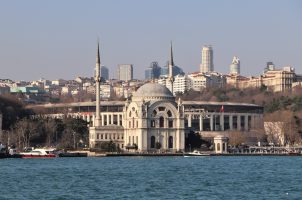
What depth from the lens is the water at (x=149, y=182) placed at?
4616 cm

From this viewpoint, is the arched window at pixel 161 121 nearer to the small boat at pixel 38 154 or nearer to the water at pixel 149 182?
the small boat at pixel 38 154

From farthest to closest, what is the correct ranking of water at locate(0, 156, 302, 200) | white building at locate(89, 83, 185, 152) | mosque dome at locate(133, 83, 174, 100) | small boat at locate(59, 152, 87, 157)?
mosque dome at locate(133, 83, 174, 100) < white building at locate(89, 83, 185, 152) < small boat at locate(59, 152, 87, 157) < water at locate(0, 156, 302, 200)

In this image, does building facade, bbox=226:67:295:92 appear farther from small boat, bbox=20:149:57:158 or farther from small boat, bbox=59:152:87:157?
small boat, bbox=20:149:57:158

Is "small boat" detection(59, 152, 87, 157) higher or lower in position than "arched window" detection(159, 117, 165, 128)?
lower

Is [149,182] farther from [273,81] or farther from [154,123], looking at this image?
[273,81]

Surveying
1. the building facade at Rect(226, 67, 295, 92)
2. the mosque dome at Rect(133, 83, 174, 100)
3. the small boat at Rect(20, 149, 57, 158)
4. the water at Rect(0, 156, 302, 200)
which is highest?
the building facade at Rect(226, 67, 295, 92)

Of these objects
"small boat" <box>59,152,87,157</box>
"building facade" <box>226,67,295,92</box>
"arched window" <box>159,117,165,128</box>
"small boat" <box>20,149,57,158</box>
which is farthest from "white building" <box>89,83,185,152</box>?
"building facade" <box>226,67,295,92</box>

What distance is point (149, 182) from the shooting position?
53500 mm

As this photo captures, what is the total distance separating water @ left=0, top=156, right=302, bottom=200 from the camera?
1817 inches

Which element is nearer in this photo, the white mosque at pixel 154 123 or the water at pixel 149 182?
the water at pixel 149 182

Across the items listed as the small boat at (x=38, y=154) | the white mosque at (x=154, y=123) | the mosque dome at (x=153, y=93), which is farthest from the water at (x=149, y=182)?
the mosque dome at (x=153, y=93)

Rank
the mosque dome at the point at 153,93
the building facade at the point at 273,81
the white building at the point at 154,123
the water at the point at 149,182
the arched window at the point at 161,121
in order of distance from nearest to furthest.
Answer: the water at the point at 149,182 → the white building at the point at 154,123 → the arched window at the point at 161,121 → the mosque dome at the point at 153,93 → the building facade at the point at 273,81

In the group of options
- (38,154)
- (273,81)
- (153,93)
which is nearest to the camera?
(38,154)

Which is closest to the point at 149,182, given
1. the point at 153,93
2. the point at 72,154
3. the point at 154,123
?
the point at 72,154
